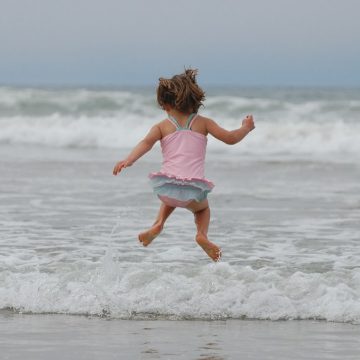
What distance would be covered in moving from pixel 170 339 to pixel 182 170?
1.29m

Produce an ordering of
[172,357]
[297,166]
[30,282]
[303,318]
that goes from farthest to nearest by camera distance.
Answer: [297,166]
[30,282]
[303,318]
[172,357]

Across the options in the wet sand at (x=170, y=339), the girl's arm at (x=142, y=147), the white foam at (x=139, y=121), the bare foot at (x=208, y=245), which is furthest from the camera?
the white foam at (x=139, y=121)

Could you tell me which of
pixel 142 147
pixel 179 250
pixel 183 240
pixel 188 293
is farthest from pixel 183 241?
pixel 142 147

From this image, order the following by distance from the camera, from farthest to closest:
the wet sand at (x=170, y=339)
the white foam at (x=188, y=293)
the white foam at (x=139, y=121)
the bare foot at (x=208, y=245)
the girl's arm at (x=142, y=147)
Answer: the white foam at (x=139, y=121), the bare foot at (x=208, y=245), the white foam at (x=188, y=293), the girl's arm at (x=142, y=147), the wet sand at (x=170, y=339)

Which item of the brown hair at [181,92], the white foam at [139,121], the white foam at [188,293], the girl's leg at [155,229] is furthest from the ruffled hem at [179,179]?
the white foam at [139,121]

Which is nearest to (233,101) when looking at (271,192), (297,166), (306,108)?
(306,108)

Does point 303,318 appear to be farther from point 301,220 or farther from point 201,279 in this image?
point 301,220

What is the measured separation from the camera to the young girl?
6332mm

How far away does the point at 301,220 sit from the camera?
10367mm

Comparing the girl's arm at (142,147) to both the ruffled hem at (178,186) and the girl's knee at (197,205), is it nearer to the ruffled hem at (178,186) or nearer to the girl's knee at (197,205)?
the ruffled hem at (178,186)

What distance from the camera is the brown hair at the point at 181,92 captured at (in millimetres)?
6289

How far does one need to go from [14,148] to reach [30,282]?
16592 mm

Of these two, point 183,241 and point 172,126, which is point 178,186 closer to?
point 172,126

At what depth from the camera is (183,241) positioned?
29.5 ft
